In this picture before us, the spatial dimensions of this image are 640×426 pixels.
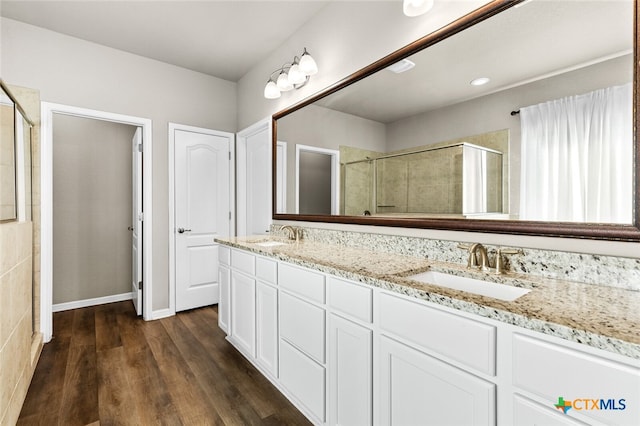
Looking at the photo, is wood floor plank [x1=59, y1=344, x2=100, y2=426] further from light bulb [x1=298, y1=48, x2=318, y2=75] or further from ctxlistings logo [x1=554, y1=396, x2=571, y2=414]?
light bulb [x1=298, y1=48, x2=318, y2=75]

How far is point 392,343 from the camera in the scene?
117cm

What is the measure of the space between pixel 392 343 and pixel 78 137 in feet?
13.3

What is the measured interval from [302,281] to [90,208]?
328cm

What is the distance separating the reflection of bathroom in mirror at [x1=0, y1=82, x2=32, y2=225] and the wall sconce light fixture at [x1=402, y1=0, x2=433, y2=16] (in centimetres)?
220

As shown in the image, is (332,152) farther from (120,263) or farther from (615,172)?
(120,263)

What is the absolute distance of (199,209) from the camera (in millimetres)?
3492

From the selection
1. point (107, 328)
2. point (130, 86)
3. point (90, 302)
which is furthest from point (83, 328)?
point (130, 86)

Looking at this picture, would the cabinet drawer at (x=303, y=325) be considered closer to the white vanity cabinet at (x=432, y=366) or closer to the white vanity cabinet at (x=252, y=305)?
the white vanity cabinet at (x=252, y=305)

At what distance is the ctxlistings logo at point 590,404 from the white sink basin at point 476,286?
16.3 inches

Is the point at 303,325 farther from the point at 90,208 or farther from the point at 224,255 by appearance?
the point at 90,208

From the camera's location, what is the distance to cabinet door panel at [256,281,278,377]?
1.87 meters

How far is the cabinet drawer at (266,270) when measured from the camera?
6.09ft

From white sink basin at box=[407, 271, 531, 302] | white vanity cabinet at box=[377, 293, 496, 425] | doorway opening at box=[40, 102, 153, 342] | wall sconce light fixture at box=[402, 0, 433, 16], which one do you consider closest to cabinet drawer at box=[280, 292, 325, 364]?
white vanity cabinet at box=[377, 293, 496, 425]

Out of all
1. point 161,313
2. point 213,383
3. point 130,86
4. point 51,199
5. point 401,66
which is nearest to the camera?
point 401,66
